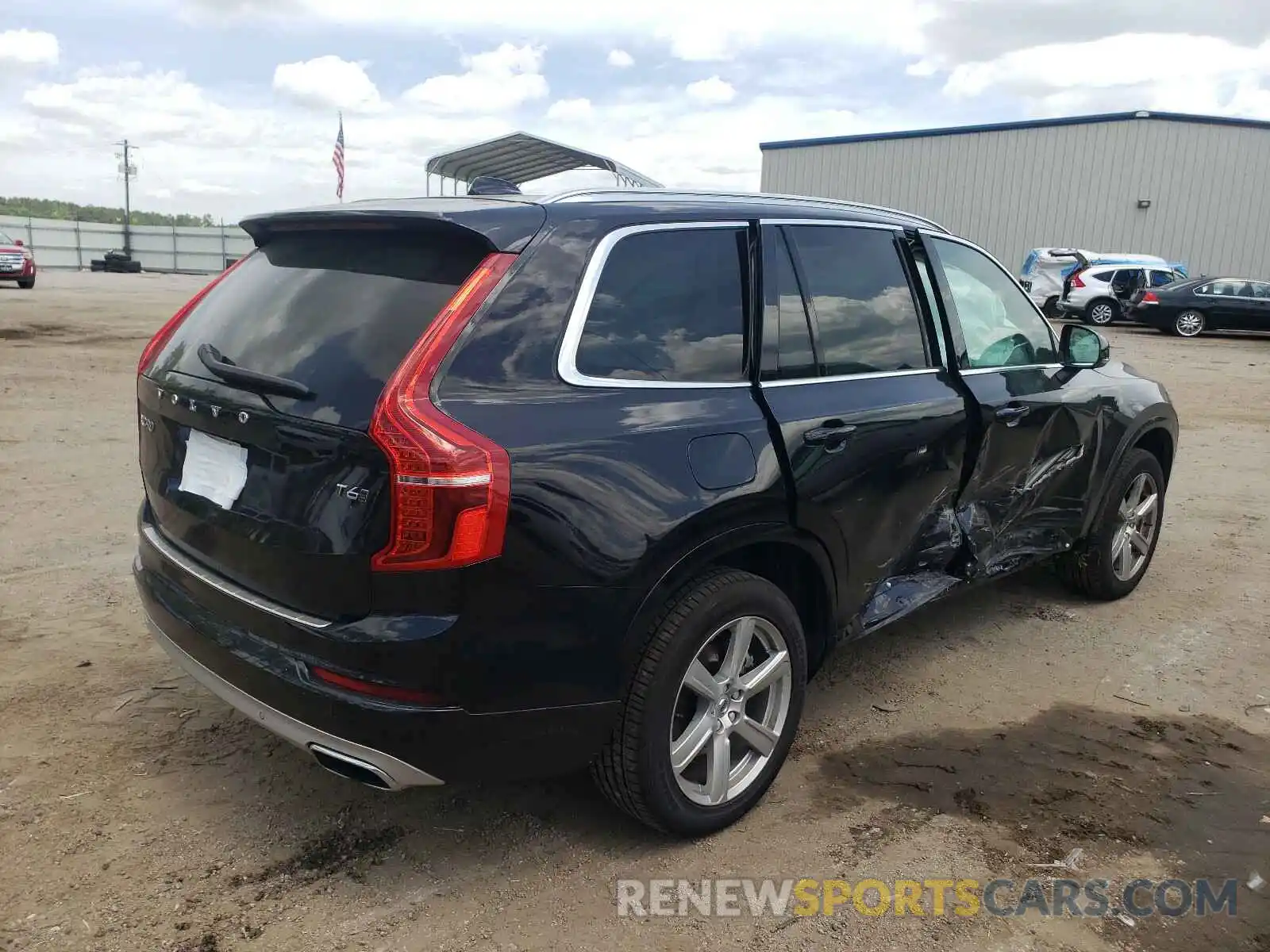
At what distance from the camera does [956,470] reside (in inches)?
146

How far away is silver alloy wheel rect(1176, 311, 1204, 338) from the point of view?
21.7m

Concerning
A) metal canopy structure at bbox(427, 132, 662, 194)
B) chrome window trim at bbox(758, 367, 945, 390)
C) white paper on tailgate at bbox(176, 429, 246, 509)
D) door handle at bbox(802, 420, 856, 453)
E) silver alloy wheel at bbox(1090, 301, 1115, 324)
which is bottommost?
white paper on tailgate at bbox(176, 429, 246, 509)

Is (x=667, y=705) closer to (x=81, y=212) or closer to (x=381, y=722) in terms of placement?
(x=381, y=722)

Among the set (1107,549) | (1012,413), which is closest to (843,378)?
(1012,413)

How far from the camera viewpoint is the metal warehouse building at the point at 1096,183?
1235 inches

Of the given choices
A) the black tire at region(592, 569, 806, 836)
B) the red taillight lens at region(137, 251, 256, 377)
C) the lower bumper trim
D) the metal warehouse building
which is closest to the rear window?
the red taillight lens at region(137, 251, 256, 377)

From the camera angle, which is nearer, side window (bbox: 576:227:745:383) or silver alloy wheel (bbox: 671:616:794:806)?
side window (bbox: 576:227:745:383)

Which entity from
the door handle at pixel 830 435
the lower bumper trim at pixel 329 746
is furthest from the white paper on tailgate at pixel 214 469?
the door handle at pixel 830 435

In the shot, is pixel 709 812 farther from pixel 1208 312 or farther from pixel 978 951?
pixel 1208 312

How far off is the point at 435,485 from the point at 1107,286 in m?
24.3

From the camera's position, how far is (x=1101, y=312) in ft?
77.2

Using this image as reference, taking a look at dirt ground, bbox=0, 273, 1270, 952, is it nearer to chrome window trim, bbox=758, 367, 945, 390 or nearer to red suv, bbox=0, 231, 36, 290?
chrome window trim, bbox=758, 367, 945, 390

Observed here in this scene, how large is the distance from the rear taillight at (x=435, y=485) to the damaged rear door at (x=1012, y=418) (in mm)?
2123

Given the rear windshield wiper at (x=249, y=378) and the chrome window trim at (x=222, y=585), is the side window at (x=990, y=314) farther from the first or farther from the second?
the chrome window trim at (x=222, y=585)
